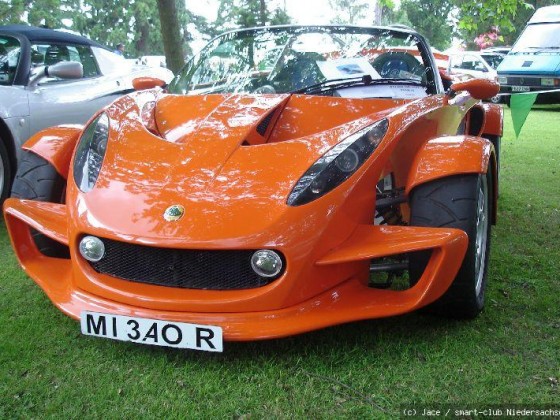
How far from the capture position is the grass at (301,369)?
209 centimetres

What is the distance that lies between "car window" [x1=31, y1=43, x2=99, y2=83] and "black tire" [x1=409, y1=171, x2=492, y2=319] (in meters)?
3.75

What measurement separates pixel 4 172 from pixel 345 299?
3.20 metres

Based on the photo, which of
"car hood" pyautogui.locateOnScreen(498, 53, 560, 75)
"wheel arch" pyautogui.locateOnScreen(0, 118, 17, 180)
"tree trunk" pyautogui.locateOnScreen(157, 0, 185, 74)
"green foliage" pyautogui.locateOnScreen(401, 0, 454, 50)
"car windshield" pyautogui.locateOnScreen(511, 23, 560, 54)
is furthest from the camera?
"green foliage" pyautogui.locateOnScreen(401, 0, 454, 50)

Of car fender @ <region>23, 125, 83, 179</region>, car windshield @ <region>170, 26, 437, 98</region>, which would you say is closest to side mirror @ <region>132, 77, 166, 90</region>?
car windshield @ <region>170, 26, 437, 98</region>

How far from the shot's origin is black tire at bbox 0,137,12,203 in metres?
4.46

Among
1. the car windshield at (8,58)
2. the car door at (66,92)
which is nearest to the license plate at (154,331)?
the car door at (66,92)

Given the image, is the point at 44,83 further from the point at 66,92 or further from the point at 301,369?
the point at 301,369

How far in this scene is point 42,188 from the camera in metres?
3.15

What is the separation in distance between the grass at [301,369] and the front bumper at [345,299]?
0.63 ft

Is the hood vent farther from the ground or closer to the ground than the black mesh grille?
farther from the ground

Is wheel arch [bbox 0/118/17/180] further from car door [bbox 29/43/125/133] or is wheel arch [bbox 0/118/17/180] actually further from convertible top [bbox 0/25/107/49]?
convertible top [bbox 0/25/107/49]

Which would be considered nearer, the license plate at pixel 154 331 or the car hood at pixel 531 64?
the license plate at pixel 154 331

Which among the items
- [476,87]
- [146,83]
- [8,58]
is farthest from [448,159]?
[8,58]

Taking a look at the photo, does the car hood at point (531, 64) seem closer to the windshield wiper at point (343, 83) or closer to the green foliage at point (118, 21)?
the windshield wiper at point (343, 83)
